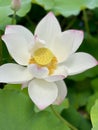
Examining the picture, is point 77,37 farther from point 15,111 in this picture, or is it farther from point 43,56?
point 15,111

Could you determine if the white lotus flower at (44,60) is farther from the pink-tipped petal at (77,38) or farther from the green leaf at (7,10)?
the green leaf at (7,10)

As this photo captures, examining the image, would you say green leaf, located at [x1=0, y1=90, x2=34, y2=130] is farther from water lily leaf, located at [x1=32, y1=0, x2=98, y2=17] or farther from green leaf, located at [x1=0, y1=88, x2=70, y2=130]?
water lily leaf, located at [x1=32, y1=0, x2=98, y2=17]

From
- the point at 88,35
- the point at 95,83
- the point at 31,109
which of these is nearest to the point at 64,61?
the point at 31,109

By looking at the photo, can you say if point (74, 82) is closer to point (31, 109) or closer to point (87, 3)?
point (87, 3)

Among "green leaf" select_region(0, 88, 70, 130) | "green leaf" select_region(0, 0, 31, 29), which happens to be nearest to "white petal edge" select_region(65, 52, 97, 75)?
"green leaf" select_region(0, 88, 70, 130)

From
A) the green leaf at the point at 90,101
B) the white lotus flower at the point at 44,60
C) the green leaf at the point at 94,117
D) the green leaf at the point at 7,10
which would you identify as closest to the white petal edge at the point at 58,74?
the white lotus flower at the point at 44,60

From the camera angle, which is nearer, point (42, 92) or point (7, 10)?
point (42, 92)

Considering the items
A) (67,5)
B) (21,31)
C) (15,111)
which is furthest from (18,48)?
(67,5)
